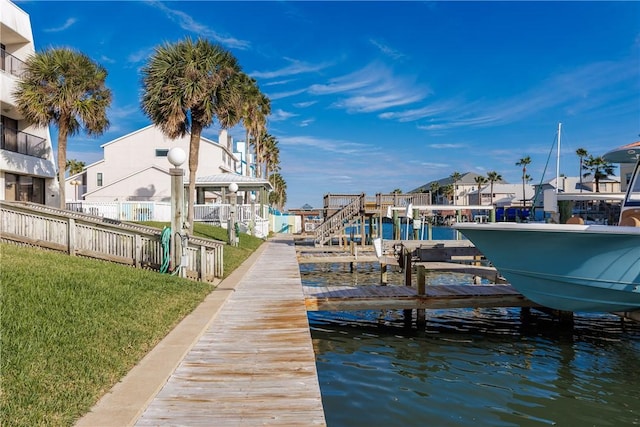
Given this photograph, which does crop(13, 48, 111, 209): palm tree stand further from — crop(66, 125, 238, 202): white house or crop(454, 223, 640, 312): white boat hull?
crop(454, 223, 640, 312): white boat hull

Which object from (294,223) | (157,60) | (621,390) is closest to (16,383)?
(621,390)

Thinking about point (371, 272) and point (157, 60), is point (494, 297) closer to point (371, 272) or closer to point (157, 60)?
point (371, 272)

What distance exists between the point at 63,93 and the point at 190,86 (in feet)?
20.6

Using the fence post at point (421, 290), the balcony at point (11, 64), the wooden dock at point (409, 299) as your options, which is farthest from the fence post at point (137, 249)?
the balcony at point (11, 64)

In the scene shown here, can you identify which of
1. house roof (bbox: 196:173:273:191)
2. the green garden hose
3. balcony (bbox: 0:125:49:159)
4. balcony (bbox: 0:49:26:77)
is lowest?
the green garden hose

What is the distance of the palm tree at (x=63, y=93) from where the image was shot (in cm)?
2002

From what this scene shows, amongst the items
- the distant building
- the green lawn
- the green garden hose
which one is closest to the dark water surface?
the green lawn

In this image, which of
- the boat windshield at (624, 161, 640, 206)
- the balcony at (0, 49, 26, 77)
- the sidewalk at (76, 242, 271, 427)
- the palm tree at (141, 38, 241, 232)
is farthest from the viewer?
the balcony at (0, 49, 26, 77)

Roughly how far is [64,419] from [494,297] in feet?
32.3

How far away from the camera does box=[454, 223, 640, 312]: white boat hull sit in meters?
7.99

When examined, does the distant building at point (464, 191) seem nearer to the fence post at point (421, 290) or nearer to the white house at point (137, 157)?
the white house at point (137, 157)

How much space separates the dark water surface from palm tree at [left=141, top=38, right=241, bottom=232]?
1200 cm

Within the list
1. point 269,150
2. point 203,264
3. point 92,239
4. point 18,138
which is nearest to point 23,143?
point 18,138

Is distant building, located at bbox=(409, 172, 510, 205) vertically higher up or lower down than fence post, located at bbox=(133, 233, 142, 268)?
higher up
